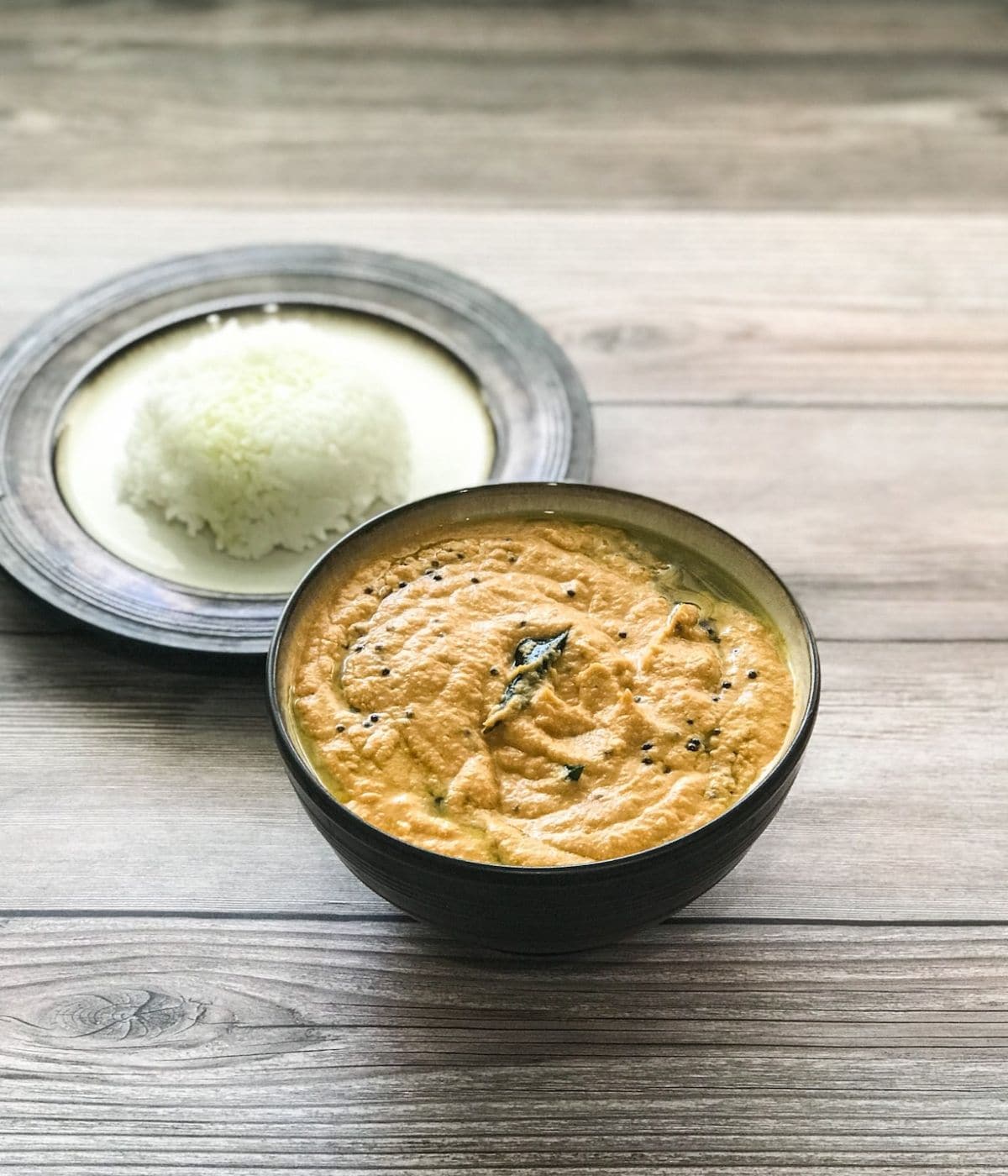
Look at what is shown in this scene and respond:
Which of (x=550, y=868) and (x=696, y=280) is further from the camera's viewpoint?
(x=696, y=280)

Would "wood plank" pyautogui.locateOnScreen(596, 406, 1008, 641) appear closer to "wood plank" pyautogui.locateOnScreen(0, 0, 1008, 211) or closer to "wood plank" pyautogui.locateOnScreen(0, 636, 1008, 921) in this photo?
"wood plank" pyautogui.locateOnScreen(0, 636, 1008, 921)

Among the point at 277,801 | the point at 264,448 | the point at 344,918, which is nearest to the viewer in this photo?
the point at 344,918

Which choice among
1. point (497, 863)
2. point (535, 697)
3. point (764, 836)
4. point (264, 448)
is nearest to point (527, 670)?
point (535, 697)

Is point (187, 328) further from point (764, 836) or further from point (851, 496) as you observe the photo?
point (764, 836)

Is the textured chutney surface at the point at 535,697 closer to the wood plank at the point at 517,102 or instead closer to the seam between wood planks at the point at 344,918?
the seam between wood planks at the point at 344,918

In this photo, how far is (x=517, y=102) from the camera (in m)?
2.86

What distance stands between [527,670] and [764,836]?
32 centimetres

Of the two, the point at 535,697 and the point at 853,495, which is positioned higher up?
the point at 535,697

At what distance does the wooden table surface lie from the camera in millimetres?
1121

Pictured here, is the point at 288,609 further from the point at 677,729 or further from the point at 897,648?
the point at 897,648

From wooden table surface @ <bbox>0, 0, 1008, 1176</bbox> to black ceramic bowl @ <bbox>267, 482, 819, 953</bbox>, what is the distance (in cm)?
14

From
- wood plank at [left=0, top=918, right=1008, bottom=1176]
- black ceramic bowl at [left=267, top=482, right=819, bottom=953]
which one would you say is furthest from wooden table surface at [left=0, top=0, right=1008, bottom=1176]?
black ceramic bowl at [left=267, top=482, right=819, bottom=953]

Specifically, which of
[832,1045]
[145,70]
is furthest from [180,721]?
[145,70]

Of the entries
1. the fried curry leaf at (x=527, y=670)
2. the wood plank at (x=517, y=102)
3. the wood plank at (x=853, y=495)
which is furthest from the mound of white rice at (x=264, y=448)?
the wood plank at (x=517, y=102)
